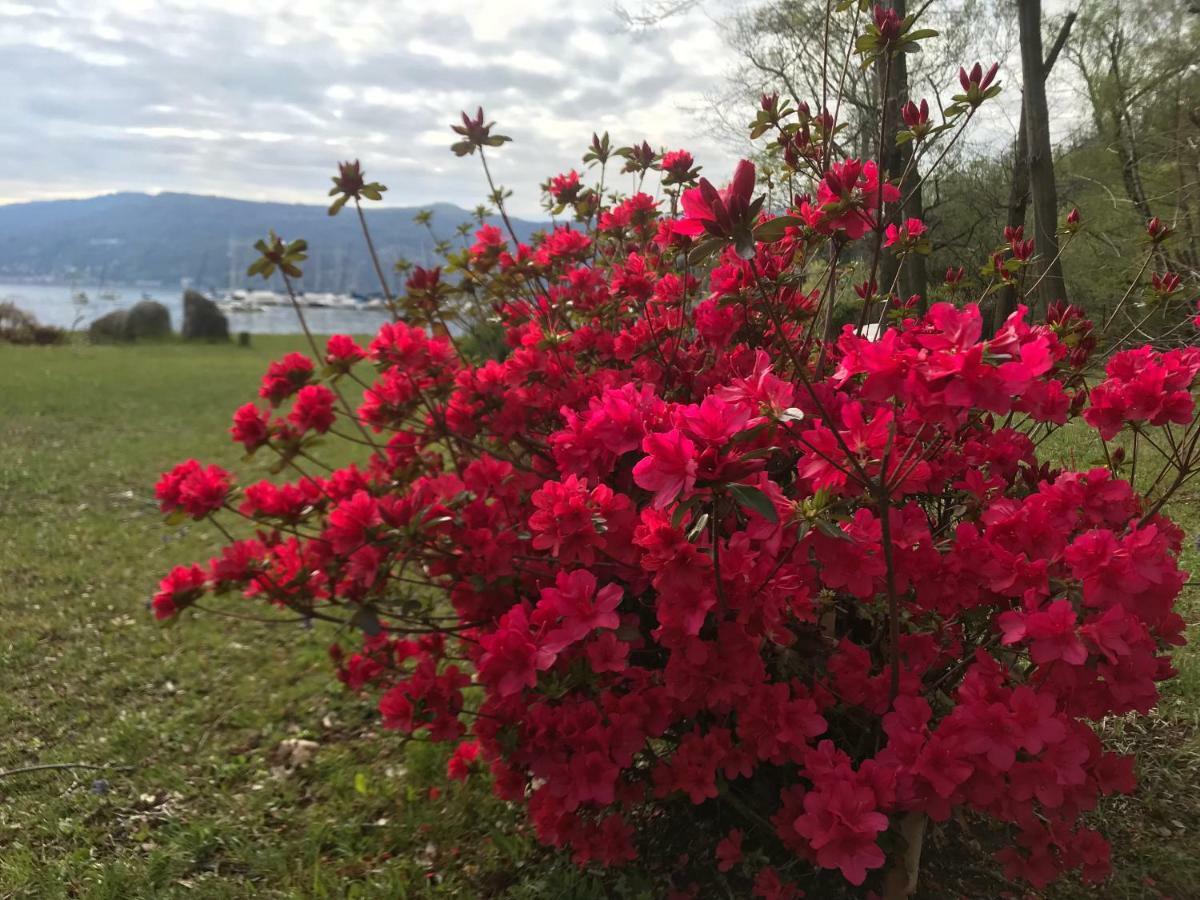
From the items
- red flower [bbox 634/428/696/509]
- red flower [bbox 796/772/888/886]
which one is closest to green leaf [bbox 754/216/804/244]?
red flower [bbox 634/428/696/509]

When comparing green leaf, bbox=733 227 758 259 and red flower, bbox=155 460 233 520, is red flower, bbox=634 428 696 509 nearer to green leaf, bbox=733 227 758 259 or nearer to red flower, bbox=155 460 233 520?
green leaf, bbox=733 227 758 259

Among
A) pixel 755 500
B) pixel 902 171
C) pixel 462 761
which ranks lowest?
pixel 462 761

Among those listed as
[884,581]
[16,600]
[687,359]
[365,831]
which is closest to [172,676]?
[16,600]

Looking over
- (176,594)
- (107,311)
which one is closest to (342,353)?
(176,594)

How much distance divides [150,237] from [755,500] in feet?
444

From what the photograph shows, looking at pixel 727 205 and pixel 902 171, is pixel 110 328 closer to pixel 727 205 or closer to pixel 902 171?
pixel 902 171

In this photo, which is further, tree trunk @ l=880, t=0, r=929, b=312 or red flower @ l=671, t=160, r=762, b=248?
tree trunk @ l=880, t=0, r=929, b=312

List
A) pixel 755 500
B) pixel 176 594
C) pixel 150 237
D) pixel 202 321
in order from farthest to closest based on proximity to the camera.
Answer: pixel 150 237 → pixel 202 321 → pixel 176 594 → pixel 755 500

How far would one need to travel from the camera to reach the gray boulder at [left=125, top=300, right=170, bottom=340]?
15.7 metres

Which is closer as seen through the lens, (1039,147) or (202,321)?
(1039,147)

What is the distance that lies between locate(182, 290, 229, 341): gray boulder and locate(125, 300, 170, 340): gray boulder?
421mm

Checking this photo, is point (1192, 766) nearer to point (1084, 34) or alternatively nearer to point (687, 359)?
point (687, 359)

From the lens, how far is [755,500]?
0.85 m

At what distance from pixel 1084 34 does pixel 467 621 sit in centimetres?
264
